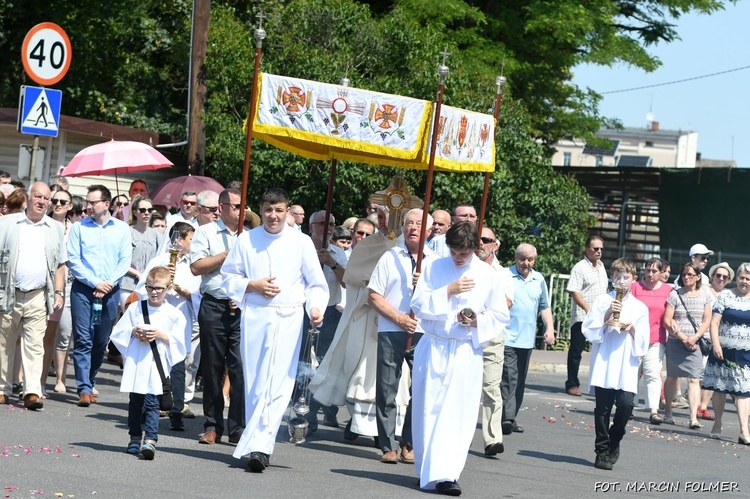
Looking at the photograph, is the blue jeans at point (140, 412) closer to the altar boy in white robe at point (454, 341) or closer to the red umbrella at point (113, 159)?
the altar boy in white robe at point (454, 341)

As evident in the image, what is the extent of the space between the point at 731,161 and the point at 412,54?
84244 mm

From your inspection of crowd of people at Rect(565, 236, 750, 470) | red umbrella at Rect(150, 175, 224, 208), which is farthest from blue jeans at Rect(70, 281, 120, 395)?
red umbrella at Rect(150, 175, 224, 208)

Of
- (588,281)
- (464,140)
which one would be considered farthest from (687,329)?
(464,140)

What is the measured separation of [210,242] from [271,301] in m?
1.23

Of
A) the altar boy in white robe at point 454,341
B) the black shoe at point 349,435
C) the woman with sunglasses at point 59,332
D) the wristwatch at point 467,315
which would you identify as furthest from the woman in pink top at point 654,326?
the woman with sunglasses at point 59,332

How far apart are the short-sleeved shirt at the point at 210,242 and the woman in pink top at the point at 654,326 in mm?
5609

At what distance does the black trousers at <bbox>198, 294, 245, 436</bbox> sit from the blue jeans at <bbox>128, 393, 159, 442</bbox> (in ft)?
2.15

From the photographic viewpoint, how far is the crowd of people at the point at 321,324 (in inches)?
340

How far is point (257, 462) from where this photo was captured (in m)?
8.52

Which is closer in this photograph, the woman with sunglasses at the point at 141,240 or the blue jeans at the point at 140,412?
the blue jeans at the point at 140,412

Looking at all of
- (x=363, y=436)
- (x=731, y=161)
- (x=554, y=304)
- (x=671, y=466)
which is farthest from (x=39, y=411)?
(x=731, y=161)

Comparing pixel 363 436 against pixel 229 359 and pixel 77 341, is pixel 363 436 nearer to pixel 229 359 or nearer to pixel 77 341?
pixel 229 359

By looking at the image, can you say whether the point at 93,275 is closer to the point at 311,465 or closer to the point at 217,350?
the point at 217,350

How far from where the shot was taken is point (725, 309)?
12523 millimetres
